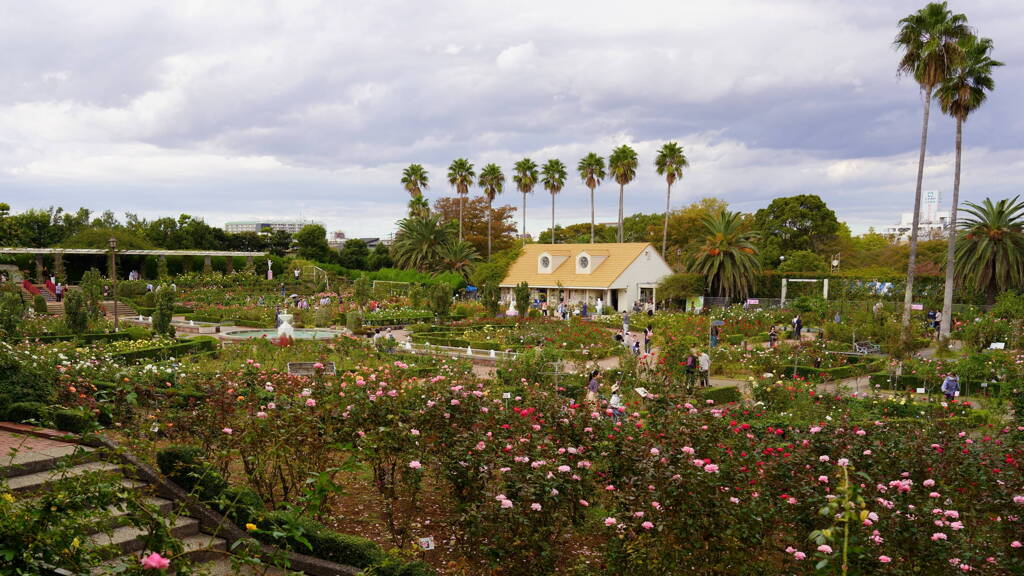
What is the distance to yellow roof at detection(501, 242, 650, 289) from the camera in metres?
40.1

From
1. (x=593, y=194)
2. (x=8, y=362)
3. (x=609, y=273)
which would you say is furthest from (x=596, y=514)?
(x=593, y=194)

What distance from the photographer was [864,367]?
19.3 metres

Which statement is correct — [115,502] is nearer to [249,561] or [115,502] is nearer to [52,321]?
[249,561]

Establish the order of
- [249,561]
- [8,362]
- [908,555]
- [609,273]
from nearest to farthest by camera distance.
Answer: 1. [249,561]
2. [908,555]
3. [8,362]
4. [609,273]

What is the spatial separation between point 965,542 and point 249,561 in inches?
191

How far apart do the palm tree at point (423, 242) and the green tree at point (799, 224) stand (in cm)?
2498

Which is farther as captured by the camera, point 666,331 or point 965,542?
point 666,331

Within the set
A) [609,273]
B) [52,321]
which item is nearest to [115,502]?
[52,321]

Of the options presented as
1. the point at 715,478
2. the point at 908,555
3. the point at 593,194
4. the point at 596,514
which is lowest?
the point at 596,514

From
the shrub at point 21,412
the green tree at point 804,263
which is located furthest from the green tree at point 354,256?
the shrub at point 21,412

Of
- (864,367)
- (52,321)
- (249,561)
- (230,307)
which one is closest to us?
(249,561)

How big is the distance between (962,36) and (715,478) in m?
28.1

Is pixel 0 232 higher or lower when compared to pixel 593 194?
lower

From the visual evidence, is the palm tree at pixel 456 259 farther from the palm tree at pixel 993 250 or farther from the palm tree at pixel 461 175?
the palm tree at pixel 993 250
